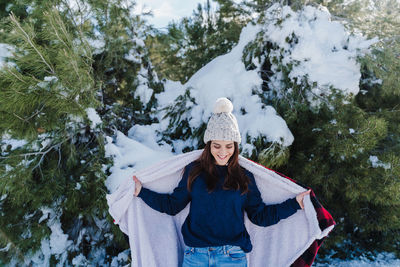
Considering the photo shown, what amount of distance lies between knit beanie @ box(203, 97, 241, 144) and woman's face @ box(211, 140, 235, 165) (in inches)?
2.5

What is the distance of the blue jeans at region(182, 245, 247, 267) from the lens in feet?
5.75

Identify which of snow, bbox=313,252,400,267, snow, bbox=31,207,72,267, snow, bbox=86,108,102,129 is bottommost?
snow, bbox=313,252,400,267

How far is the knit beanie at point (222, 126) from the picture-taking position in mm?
1754

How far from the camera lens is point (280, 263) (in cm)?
207

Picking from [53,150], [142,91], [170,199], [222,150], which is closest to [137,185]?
[170,199]

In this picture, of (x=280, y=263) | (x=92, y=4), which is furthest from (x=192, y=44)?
(x=280, y=263)

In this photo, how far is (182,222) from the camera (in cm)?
214

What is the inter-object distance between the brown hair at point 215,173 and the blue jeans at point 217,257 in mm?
380

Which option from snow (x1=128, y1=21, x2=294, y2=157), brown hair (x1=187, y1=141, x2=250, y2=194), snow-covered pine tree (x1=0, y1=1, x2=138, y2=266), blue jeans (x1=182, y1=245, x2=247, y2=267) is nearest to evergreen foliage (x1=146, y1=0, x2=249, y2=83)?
snow (x1=128, y1=21, x2=294, y2=157)

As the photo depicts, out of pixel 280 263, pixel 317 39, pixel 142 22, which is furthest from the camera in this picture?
pixel 142 22

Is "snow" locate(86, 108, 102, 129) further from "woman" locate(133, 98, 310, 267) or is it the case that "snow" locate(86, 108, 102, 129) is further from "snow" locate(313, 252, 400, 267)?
"snow" locate(313, 252, 400, 267)

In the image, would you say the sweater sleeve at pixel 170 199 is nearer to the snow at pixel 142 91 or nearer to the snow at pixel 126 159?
the snow at pixel 126 159

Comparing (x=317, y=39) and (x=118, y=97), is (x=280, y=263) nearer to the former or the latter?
(x=317, y=39)

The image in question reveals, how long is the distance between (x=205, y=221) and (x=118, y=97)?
282 cm
